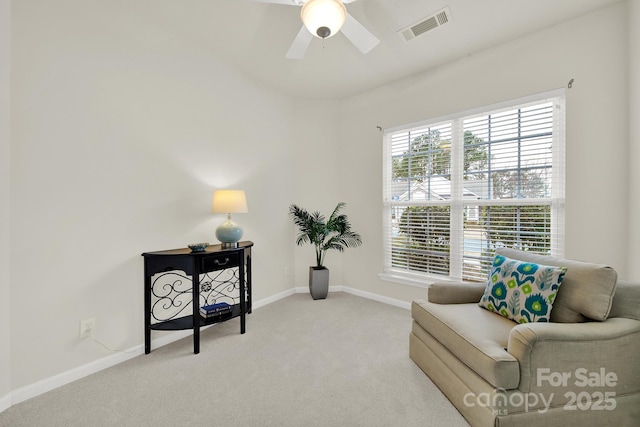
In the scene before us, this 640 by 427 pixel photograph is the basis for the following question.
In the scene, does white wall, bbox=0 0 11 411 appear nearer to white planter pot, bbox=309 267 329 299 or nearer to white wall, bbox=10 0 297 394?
white wall, bbox=10 0 297 394

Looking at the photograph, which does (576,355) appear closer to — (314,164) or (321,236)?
(321,236)

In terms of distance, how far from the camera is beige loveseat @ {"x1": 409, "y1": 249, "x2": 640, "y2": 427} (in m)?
1.31

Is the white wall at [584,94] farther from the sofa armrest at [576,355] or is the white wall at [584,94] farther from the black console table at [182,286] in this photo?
the black console table at [182,286]

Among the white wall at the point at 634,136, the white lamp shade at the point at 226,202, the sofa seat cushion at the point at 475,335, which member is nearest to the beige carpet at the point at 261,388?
the sofa seat cushion at the point at 475,335

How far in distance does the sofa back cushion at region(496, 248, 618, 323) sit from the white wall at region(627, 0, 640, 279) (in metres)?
0.82

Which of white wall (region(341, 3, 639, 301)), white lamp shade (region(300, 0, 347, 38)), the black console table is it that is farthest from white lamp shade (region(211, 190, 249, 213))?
white wall (region(341, 3, 639, 301))

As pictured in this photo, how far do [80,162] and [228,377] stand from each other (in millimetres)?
1851

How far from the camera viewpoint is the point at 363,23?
2344 mm

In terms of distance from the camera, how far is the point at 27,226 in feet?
5.68

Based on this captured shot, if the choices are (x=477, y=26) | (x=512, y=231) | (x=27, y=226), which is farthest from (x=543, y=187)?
(x=27, y=226)

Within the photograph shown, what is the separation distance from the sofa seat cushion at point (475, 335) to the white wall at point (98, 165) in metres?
2.21

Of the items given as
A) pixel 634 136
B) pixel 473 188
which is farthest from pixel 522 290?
pixel 634 136

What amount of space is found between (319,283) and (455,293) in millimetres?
1828

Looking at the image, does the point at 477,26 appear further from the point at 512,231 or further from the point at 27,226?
the point at 27,226
